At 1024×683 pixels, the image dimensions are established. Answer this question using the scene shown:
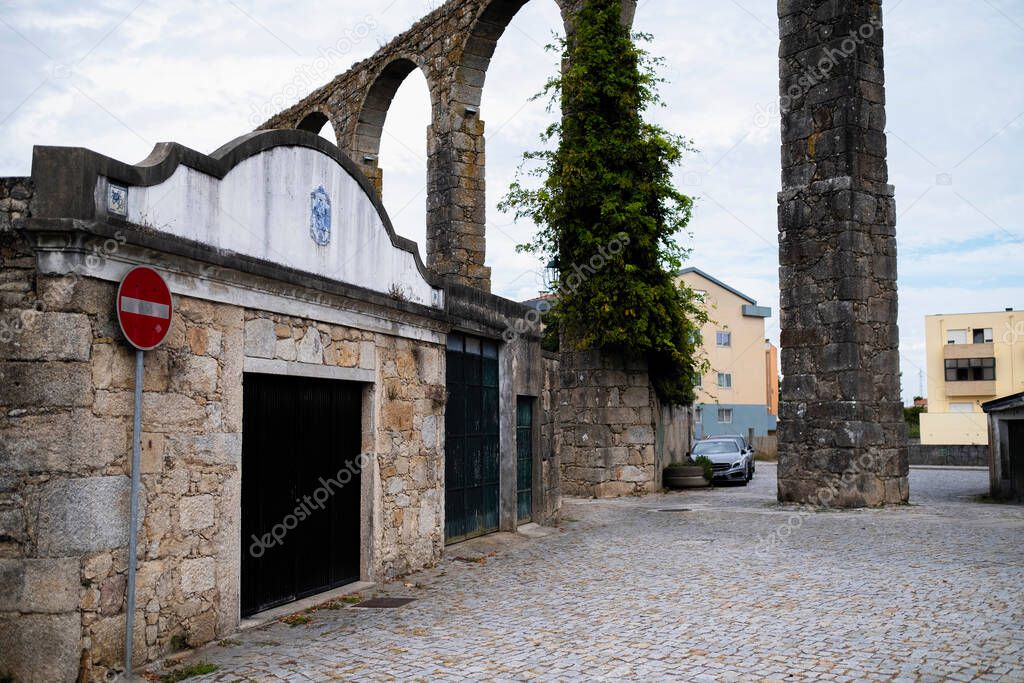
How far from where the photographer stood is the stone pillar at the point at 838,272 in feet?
49.1

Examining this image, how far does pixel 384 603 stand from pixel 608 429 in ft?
39.9

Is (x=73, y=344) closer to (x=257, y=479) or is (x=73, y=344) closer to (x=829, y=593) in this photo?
(x=257, y=479)

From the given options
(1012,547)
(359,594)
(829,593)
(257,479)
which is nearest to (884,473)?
(1012,547)

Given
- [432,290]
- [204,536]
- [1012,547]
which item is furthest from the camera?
[1012,547]

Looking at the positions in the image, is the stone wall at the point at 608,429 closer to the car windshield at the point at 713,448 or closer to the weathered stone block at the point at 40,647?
the car windshield at the point at 713,448

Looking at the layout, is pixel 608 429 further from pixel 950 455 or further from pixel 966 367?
pixel 966 367

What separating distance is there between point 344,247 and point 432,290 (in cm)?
174

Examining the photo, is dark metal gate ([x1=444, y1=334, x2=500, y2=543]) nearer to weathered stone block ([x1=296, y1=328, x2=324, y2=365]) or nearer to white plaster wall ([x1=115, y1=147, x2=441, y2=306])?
white plaster wall ([x1=115, y1=147, x2=441, y2=306])

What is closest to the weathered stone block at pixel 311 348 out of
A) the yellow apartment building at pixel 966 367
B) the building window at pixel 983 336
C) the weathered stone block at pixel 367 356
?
the weathered stone block at pixel 367 356

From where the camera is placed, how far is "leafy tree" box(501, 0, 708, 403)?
60.9 feet

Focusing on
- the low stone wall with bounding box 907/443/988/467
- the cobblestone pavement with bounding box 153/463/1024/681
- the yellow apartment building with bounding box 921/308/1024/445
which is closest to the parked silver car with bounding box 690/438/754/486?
the cobblestone pavement with bounding box 153/463/1024/681

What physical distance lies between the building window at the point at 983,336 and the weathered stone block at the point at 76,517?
51.9 m

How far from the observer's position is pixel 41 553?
4828 mm

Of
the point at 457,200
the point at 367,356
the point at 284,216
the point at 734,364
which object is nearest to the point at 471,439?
the point at 367,356
